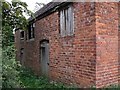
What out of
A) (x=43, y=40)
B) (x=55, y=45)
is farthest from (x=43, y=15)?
(x=55, y=45)

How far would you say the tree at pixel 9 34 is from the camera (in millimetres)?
6938

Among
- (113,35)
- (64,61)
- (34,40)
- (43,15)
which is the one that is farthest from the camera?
(34,40)

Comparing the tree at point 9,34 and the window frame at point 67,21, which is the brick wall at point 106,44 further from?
the tree at point 9,34

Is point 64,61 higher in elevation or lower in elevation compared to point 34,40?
lower

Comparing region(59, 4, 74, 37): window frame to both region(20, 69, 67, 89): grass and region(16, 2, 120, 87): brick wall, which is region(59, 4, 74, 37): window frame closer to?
region(16, 2, 120, 87): brick wall

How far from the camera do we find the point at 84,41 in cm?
777

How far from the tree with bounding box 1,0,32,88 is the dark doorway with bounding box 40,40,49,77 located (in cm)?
275

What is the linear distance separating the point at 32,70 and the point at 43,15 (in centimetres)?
414

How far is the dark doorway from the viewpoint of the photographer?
11555 millimetres

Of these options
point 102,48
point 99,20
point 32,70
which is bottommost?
point 32,70

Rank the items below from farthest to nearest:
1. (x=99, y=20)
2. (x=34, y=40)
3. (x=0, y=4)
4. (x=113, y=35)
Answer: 1. (x=34, y=40)
2. (x=113, y=35)
3. (x=99, y=20)
4. (x=0, y=4)

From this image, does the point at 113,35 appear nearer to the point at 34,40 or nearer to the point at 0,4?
the point at 0,4

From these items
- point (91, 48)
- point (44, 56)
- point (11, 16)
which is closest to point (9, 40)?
point (11, 16)

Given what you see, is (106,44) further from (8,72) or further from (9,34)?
(9,34)
